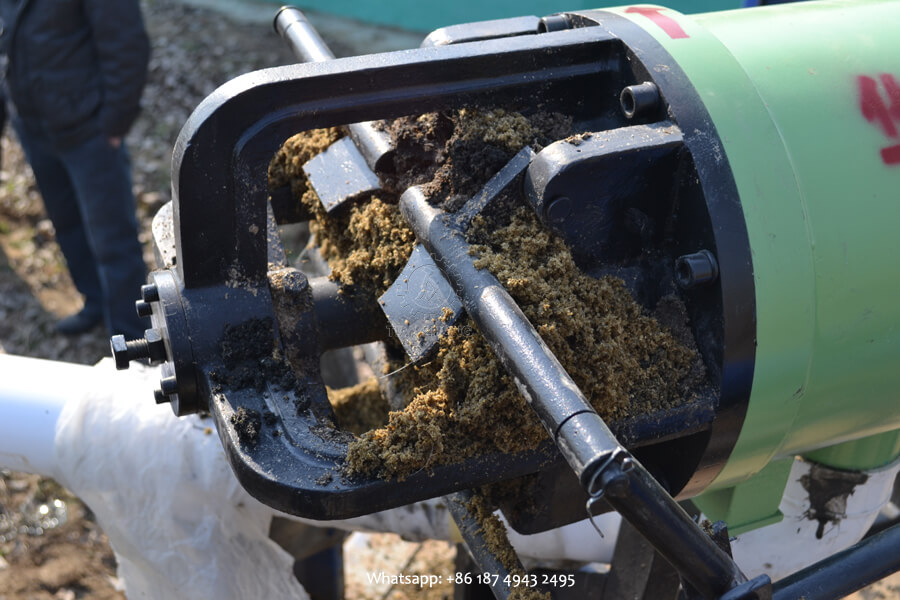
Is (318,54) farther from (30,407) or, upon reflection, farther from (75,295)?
(75,295)

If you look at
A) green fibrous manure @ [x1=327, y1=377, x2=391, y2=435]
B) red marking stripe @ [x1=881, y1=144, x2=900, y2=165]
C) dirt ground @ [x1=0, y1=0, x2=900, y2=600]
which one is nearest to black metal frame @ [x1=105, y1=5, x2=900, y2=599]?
Result: red marking stripe @ [x1=881, y1=144, x2=900, y2=165]

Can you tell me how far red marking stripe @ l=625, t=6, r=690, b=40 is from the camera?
45.3 inches

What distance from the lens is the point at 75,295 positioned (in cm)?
404

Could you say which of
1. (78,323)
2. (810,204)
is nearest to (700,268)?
(810,204)

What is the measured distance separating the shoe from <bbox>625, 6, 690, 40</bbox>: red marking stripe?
3187mm

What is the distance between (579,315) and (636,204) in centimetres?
18

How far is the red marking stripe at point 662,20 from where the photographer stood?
115cm

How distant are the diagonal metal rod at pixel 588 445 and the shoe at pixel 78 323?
126 inches

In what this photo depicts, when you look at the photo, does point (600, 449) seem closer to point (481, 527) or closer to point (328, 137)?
point (481, 527)

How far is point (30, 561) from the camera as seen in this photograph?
2.70 metres

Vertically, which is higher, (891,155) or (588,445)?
(891,155)

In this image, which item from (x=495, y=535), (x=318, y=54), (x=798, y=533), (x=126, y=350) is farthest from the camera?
(x=798, y=533)

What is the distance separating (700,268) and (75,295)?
12.1 ft

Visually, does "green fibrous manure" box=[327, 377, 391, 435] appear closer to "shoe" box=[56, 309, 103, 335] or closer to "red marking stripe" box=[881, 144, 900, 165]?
"red marking stripe" box=[881, 144, 900, 165]
